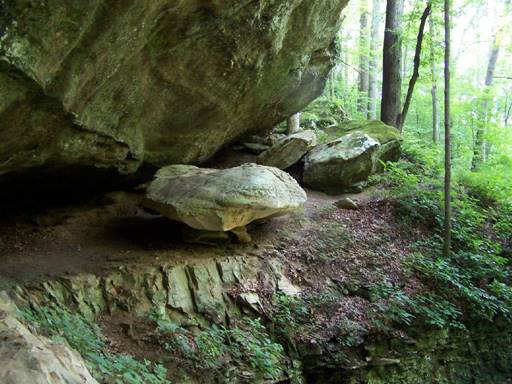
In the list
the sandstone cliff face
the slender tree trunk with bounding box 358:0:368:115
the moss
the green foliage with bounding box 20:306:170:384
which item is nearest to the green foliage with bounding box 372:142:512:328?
the moss

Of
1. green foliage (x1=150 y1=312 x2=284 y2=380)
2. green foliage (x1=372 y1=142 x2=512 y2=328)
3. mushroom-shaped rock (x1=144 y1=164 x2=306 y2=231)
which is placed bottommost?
green foliage (x1=150 y1=312 x2=284 y2=380)

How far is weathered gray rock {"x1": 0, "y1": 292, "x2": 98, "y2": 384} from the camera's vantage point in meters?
2.64

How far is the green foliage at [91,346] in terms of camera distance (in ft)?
13.9

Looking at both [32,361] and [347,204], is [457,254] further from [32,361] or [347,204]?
[32,361]

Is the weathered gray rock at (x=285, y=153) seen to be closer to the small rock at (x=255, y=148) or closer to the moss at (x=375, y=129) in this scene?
the small rock at (x=255, y=148)

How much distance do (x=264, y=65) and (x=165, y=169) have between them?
3.01 metres

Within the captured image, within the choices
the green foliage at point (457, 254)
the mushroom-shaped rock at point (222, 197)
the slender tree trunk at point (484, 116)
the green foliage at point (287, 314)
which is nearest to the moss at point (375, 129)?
the green foliage at point (457, 254)

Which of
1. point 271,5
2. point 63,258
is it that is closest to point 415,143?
point 271,5

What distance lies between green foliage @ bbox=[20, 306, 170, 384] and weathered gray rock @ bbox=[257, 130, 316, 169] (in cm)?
676

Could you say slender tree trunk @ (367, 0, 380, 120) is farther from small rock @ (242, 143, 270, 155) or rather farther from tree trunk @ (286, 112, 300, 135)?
small rock @ (242, 143, 270, 155)

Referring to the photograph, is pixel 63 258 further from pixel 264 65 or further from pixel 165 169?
pixel 264 65

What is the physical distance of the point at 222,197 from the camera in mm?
7254

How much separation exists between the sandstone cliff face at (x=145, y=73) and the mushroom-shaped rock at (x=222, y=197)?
4.23ft

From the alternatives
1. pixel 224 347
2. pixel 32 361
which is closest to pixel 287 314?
pixel 224 347
